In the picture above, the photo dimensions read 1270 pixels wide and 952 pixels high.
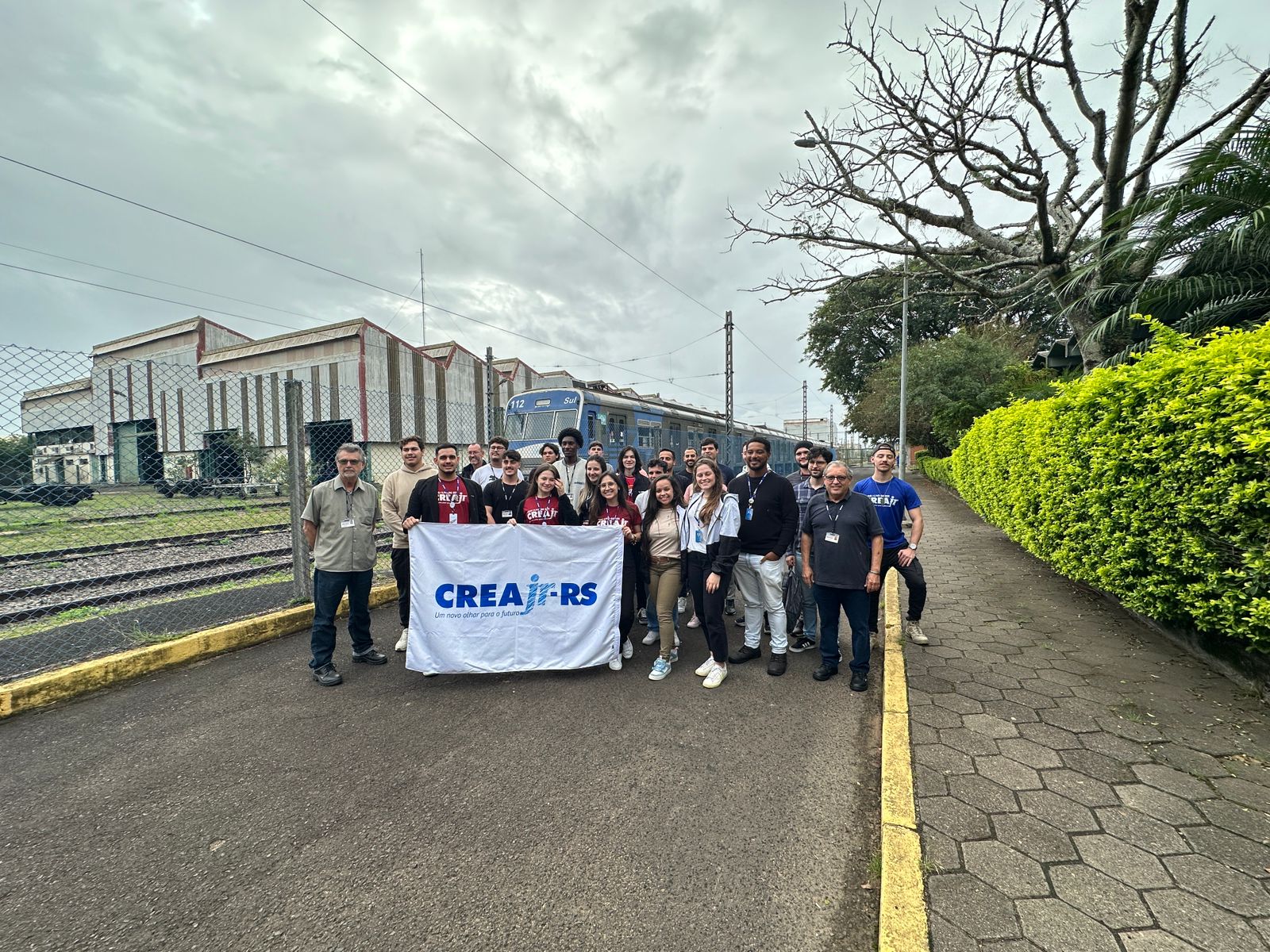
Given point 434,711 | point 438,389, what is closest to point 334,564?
point 434,711

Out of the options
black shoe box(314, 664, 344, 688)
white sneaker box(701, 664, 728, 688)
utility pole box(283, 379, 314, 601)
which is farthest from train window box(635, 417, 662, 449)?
black shoe box(314, 664, 344, 688)

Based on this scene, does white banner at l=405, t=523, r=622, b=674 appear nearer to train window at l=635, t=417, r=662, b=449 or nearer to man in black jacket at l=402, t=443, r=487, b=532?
man in black jacket at l=402, t=443, r=487, b=532

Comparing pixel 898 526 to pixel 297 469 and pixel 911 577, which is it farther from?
pixel 297 469

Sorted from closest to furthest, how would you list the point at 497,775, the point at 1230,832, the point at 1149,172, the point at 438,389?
1. the point at 1230,832
2. the point at 497,775
3. the point at 1149,172
4. the point at 438,389

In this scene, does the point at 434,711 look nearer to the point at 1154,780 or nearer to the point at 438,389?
the point at 1154,780

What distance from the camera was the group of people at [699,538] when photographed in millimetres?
→ 4113

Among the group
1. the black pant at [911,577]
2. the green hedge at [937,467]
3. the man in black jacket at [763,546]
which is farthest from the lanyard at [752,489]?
the green hedge at [937,467]

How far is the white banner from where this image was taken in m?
4.25

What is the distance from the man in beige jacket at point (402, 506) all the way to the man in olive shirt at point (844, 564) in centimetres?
335

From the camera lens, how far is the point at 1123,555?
14.2ft

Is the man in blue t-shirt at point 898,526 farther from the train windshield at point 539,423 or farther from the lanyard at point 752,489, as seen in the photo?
the train windshield at point 539,423

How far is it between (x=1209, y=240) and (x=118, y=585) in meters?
14.3

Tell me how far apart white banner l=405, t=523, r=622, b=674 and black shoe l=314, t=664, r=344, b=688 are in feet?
1.85

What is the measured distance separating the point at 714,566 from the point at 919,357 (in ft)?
75.7
